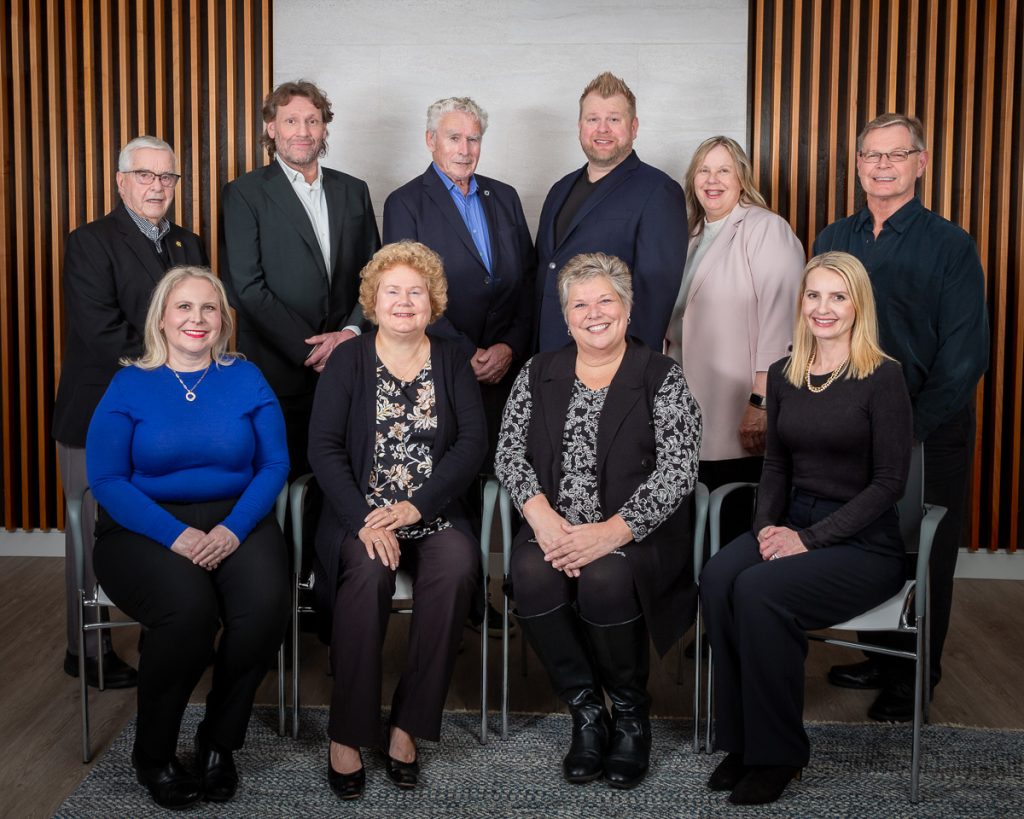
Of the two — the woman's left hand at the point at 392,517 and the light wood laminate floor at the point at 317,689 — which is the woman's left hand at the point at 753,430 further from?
the woman's left hand at the point at 392,517

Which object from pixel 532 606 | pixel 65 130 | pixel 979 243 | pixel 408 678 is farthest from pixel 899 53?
pixel 65 130

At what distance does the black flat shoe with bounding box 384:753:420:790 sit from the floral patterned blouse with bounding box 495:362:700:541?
77cm

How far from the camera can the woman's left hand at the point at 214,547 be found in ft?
8.71

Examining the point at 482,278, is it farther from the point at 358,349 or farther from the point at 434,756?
the point at 434,756

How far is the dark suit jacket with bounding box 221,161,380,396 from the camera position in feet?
11.4

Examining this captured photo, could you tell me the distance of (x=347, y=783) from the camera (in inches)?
102

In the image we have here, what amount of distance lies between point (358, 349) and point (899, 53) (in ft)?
10.0

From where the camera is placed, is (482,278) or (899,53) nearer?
(482,278)

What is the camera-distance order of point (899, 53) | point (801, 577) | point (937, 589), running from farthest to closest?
point (899, 53), point (937, 589), point (801, 577)

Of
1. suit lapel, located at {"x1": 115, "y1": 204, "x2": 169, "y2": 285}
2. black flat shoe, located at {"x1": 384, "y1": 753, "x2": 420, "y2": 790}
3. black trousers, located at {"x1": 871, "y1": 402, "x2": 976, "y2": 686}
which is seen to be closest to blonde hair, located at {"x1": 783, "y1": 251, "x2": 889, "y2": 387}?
black trousers, located at {"x1": 871, "y1": 402, "x2": 976, "y2": 686}

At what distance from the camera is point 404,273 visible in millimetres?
2953

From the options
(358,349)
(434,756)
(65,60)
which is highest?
(65,60)

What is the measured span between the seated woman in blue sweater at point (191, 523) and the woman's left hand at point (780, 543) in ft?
4.37

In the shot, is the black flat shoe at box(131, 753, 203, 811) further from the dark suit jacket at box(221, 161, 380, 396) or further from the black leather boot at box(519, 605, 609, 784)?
the dark suit jacket at box(221, 161, 380, 396)
